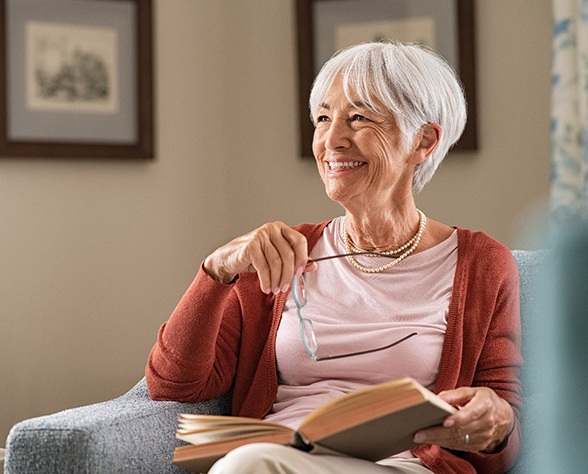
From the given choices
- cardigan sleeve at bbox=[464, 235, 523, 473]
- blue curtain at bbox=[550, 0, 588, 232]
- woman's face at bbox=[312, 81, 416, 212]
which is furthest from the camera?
blue curtain at bbox=[550, 0, 588, 232]

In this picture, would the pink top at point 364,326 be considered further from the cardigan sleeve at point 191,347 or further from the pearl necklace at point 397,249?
the cardigan sleeve at point 191,347

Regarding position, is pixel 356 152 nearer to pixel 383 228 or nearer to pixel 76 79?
pixel 383 228

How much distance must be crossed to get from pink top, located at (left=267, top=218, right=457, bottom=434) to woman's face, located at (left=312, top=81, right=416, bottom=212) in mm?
135

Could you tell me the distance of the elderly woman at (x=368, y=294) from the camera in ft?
5.24

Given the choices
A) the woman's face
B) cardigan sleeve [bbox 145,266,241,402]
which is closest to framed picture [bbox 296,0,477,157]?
the woman's face

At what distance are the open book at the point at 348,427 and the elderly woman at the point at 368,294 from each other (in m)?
0.20

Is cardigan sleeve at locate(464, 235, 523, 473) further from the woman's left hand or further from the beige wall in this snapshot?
the beige wall

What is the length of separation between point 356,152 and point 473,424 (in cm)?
65

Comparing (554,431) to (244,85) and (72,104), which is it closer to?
(72,104)

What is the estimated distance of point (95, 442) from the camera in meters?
1.42

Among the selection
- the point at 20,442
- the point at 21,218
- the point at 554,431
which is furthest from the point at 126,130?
the point at 554,431

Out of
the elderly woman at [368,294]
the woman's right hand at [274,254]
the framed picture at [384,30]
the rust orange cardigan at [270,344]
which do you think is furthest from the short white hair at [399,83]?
the framed picture at [384,30]

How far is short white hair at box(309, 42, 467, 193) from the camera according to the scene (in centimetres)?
182

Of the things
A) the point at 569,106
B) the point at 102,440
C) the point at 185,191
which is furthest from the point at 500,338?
the point at 185,191
